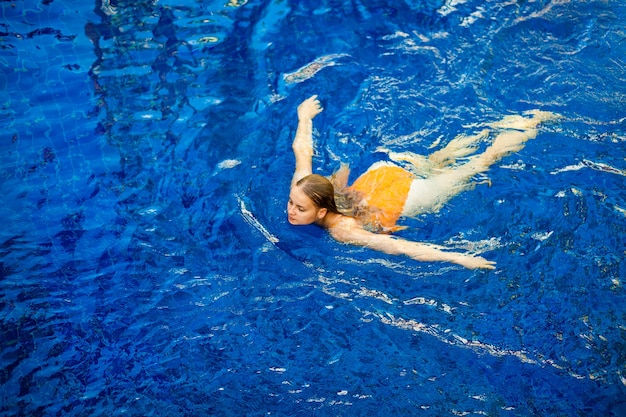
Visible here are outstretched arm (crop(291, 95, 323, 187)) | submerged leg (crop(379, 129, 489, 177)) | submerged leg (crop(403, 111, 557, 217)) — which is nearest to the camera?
submerged leg (crop(403, 111, 557, 217))

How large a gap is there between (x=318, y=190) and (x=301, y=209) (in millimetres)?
196

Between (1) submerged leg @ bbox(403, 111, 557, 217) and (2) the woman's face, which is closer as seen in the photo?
(2) the woman's face

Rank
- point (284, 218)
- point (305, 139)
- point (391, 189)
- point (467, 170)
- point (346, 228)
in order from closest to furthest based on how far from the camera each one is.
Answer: point (346, 228) → point (391, 189) → point (284, 218) → point (467, 170) → point (305, 139)

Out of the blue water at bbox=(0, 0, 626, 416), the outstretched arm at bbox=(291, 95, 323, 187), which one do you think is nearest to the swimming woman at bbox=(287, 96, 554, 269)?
the outstretched arm at bbox=(291, 95, 323, 187)

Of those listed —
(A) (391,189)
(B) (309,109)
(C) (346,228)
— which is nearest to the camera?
(C) (346,228)

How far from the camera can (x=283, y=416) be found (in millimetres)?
3885

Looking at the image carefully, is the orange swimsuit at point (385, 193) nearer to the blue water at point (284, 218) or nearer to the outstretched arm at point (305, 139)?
the blue water at point (284, 218)

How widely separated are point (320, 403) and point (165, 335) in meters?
1.21

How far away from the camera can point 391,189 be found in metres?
4.86

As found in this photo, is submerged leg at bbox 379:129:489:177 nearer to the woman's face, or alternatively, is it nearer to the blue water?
the blue water

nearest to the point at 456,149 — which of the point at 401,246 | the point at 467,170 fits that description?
the point at 467,170

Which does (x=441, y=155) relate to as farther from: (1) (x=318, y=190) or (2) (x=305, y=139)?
(1) (x=318, y=190)

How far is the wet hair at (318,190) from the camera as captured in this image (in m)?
4.52

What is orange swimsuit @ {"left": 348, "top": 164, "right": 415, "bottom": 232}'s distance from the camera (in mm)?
4789
